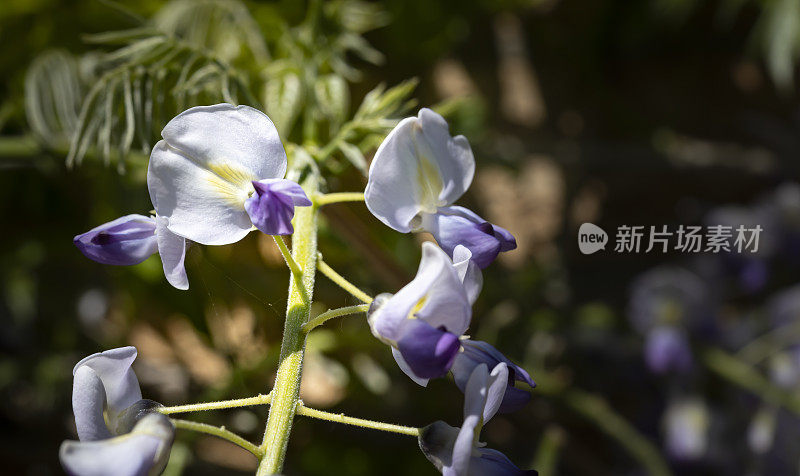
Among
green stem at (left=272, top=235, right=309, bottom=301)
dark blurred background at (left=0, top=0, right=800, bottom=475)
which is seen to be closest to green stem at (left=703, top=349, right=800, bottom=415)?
dark blurred background at (left=0, top=0, right=800, bottom=475)

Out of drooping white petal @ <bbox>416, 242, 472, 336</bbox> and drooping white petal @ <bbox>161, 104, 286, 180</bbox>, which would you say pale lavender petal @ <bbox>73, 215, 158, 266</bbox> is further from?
drooping white petal @ <bbox>416, 242, 472, 336</bbox>

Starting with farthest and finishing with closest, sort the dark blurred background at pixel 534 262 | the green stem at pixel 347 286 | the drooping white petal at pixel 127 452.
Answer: the dark blurred background at pixel 534 262
the green stem at pixel 347 286
the drooping white petal at pixel 127 452

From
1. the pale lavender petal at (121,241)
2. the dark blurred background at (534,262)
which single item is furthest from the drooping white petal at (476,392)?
the dark blurred background at (534,262)

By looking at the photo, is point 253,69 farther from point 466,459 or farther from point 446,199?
point 466,459

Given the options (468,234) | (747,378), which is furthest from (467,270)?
(747,378)

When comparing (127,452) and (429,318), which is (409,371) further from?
(127,452)

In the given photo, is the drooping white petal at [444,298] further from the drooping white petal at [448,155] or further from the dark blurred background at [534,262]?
the dark blurred background at [534,262]
